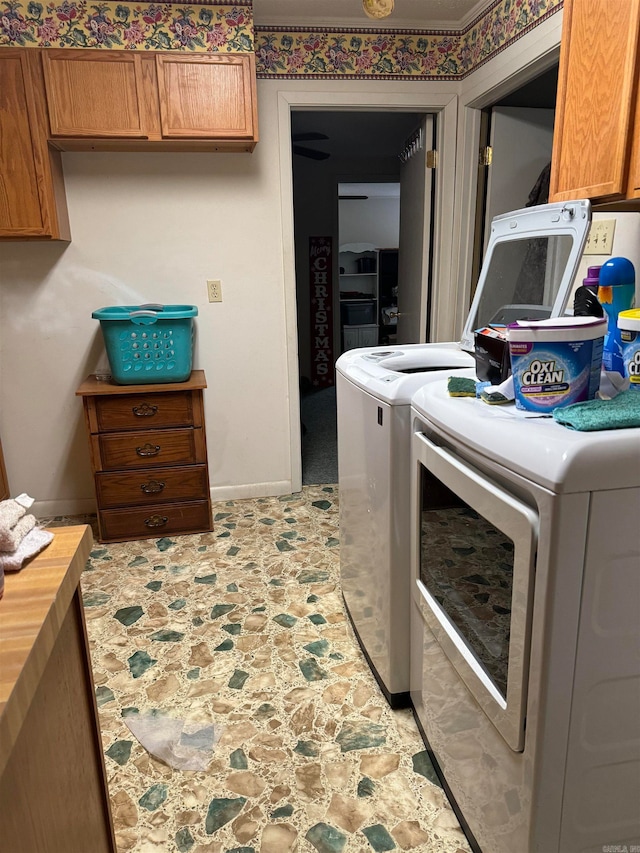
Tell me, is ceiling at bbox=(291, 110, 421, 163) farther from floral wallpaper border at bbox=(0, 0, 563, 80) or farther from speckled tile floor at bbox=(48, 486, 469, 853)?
speckled tile floor at bbox=(48, 486, 469, 853)

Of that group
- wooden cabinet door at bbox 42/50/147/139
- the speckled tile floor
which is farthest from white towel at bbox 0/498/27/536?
wooden cabinet door at bbox 42/50/147/139

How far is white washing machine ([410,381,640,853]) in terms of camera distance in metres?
0.83

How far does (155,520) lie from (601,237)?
226cm

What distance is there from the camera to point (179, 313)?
266cm

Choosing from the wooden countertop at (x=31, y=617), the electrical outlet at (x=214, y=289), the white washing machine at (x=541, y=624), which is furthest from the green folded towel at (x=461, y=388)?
the electrical outlet at (x=214, y=289)

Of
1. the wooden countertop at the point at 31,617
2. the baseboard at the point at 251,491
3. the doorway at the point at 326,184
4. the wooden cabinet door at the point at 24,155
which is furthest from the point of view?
the doorway at the point at 326,184

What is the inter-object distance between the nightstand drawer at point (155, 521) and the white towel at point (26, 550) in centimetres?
201

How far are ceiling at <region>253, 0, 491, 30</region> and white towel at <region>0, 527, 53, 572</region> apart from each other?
8.96ft

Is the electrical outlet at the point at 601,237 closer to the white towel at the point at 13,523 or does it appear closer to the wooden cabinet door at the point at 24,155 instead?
the white towel at the point at 13,523

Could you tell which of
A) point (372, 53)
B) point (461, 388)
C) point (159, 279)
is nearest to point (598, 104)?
point (461, 388)

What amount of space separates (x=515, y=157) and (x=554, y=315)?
5.69 ft

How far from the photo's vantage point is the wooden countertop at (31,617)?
0.54 meters

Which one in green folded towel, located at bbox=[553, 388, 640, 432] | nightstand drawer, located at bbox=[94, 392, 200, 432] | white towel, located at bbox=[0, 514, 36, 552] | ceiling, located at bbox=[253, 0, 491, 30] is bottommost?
nightstand drawer, located at bbox=[94, 392, 200, 432]

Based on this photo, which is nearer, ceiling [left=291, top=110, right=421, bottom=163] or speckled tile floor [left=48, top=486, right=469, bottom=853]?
speckled tile floor [left=48, top=486, right=469, bottom=853]
